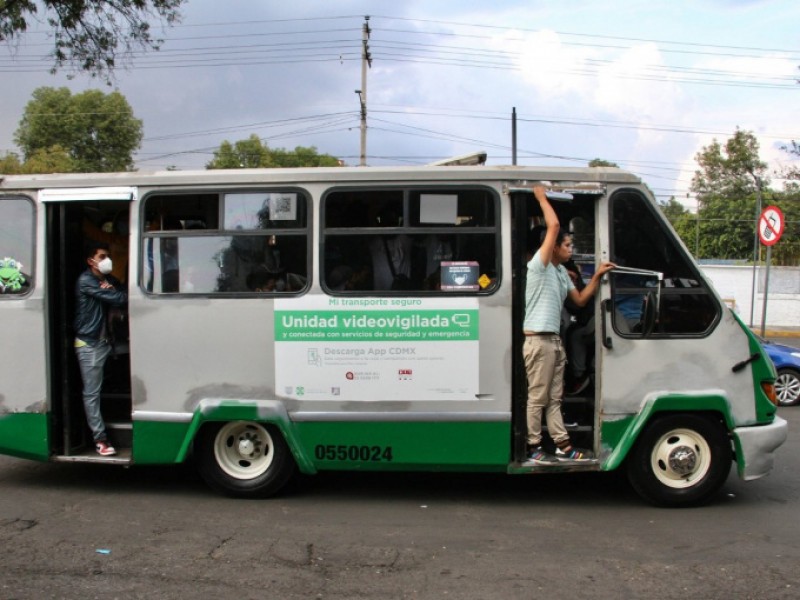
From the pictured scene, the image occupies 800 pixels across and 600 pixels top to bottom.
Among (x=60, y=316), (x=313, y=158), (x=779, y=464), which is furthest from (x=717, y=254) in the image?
(x=60, y=316)

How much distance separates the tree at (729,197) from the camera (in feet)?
168

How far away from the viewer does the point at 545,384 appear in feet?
17.3

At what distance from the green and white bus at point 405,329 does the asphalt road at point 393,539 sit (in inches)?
13.5

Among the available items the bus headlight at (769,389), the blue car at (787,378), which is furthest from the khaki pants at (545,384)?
the blue car at (787,378)

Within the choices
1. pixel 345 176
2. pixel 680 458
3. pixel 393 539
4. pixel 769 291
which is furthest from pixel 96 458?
pixel 769 291

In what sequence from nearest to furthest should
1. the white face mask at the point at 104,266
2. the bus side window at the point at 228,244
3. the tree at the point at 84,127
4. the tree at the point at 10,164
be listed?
the bus side window at the point at 228,244, the white face mask at the point at 104,266, the tree at the point at 10,164, the tree at the point at 84,127

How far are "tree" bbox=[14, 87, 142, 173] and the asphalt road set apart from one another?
50.0 metres

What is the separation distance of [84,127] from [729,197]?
46858mm

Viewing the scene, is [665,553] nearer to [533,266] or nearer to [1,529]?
[533,266]

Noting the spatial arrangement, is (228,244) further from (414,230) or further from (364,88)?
(364,88)

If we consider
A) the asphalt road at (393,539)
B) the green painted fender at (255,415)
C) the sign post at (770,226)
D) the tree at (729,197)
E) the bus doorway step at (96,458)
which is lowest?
the asphalt road at (393,539)

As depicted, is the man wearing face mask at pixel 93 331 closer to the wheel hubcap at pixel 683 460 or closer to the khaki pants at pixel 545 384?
the khaki pants at pixel 545 384

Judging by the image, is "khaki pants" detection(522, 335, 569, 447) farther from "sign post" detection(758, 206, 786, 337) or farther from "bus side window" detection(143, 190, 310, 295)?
"sign post" detection(758, 206, 786, 337)

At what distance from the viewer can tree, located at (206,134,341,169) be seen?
54.0 metres
